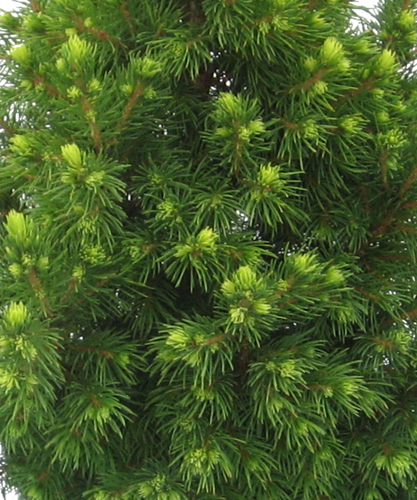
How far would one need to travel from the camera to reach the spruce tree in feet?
3.37

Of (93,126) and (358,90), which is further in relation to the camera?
(358,90)

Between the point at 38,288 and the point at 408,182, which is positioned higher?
the point at 408,182

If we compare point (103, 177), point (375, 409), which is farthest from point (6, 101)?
point (375, 409)

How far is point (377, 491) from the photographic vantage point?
1.16 m

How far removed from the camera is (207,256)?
1.04 meters

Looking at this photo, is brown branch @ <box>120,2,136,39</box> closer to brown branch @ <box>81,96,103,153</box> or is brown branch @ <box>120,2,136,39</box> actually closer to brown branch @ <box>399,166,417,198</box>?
brown branch @ <box>81,96,103,153</box>

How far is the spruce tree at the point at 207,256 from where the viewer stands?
103 cm

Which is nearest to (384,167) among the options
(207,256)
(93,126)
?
(207,256)

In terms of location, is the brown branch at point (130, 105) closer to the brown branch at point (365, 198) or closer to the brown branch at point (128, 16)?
the brown branch at point (128, 16)

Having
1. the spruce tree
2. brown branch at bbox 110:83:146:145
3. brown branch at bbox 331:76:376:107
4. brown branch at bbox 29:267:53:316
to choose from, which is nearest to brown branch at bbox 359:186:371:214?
→ the spruce tree

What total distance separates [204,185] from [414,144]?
34 cm

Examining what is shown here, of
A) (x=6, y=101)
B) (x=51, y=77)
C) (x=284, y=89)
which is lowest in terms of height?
(x=6, y=101)

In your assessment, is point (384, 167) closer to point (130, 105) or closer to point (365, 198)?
point (365, 198)

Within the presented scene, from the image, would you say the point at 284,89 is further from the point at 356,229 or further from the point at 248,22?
the point at 356,229
